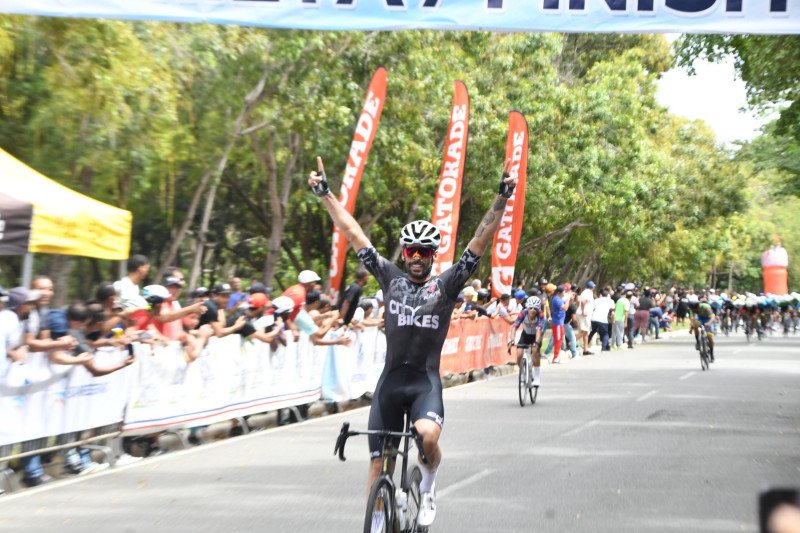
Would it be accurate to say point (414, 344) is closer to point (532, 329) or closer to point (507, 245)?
point (532, 329)

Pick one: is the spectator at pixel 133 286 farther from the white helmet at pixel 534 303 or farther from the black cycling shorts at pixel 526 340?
the black cycling shorts at pixel 526 340

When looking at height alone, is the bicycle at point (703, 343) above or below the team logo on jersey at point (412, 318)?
above

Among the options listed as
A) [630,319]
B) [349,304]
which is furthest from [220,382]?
[630,319]

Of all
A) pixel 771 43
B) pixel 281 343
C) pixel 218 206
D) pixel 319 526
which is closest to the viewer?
pixel 319 526

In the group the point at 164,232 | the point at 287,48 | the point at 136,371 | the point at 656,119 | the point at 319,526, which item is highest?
the point at 656,119

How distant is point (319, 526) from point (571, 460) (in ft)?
13.5

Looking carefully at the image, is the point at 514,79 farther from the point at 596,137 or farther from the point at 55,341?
the point at 55,341

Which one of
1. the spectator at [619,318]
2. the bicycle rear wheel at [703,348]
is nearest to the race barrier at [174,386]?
the bicycle rear wheel at [703,348]

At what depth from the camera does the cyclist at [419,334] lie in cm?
666

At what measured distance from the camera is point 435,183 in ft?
113

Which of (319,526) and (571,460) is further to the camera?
(571,460)

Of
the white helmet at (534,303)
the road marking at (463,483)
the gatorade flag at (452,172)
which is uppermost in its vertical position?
the gatorade flag at (452,172)

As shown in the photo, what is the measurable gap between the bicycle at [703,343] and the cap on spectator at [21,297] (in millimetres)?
17370

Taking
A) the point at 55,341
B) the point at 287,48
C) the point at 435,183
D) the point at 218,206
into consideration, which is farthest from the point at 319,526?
the point at 218,206
